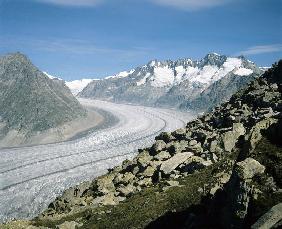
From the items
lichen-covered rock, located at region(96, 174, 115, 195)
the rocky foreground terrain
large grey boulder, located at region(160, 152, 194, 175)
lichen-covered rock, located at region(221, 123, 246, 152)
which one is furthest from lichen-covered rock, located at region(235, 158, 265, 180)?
lichen-covered rock, located at region(96, 174, 115, 195)

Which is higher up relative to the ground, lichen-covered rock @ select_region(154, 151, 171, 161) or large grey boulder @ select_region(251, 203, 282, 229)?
large grey boulder @ select_region(251, 203, 282, 229)

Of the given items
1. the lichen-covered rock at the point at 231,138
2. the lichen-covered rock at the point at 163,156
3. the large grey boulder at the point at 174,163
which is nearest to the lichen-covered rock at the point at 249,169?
the lichen-covered rock at the point at 231,138

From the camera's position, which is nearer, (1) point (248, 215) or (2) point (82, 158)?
(1) point (248, 215)

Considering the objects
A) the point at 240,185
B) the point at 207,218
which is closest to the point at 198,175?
the point at 207,218

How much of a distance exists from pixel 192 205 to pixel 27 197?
3855 inches

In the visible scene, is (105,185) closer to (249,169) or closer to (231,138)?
(231,138)

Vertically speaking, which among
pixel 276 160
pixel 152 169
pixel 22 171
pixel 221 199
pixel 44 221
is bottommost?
pixel 22 171

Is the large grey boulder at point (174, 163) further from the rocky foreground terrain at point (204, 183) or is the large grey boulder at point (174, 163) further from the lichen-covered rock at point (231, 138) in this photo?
the lichen-covered rock at point (231, 138)

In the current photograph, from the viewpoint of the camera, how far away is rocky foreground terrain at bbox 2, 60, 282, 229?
90.3ft

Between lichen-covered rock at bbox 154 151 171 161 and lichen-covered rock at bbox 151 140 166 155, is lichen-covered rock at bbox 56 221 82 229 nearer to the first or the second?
lichen-covered rock at bbox 154 151 171 161

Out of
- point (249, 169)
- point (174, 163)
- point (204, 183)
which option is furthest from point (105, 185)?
point (249, 169)

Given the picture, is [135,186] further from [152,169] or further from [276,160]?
[276,160]

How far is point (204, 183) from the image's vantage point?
52.2 meters

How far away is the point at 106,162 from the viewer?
600 feet
